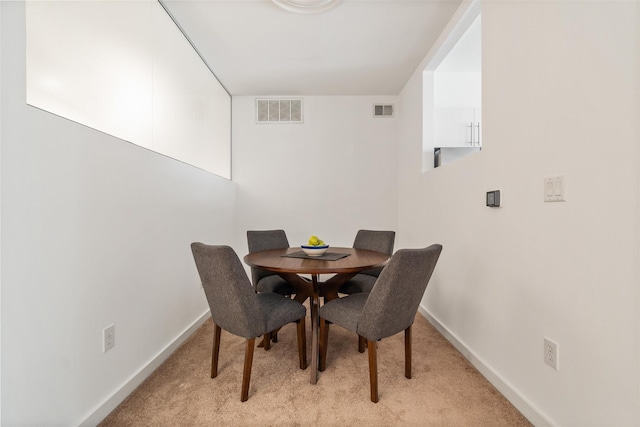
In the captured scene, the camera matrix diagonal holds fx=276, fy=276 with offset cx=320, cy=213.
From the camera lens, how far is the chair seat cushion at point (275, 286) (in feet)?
7.60

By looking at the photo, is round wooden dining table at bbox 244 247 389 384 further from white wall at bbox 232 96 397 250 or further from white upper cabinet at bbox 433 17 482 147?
white upper cabinet at bbox 433 17 482 147

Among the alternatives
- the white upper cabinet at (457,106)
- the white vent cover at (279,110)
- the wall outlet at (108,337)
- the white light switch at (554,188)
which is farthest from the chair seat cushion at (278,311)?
the white vent cover at (279,110)

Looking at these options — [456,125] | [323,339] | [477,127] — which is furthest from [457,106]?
[323,339]

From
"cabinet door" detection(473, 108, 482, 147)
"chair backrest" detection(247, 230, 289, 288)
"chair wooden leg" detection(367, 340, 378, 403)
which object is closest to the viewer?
"chair wooden leg" detection(367, 340, 378, 403)

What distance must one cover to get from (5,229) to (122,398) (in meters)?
1.16

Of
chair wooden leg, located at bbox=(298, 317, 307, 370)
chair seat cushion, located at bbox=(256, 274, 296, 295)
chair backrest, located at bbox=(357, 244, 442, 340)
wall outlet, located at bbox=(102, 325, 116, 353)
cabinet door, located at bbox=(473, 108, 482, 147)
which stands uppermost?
cabinet door, located at bbox=(473, 108, 482, 147)

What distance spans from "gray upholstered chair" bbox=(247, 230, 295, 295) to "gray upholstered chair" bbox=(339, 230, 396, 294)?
1.69 feet

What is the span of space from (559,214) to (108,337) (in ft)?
7.80

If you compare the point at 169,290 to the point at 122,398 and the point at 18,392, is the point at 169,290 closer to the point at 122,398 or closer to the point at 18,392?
the point at 122,398

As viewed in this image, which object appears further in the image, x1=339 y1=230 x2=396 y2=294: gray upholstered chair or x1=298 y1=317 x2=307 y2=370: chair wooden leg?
x1=339 y1=230 x2=396 y2=294: gray upholstered chair

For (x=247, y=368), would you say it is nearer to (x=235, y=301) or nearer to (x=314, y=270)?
(x=235, y=301)

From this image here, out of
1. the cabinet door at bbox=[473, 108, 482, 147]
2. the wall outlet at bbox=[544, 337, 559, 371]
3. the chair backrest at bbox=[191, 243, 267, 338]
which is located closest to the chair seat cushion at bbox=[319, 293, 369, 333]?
the chair backrest at bbox=[191, 243, 267, 338]

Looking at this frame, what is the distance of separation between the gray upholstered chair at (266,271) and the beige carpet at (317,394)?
47 cm

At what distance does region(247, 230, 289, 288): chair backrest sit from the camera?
2549mm
